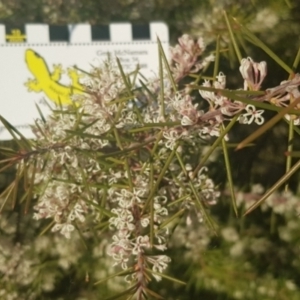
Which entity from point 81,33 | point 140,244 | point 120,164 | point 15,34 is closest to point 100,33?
point 81,33

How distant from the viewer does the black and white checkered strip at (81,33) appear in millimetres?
819

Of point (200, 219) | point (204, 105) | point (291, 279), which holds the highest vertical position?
point (204, 105)

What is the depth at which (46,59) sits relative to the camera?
0.83 metres

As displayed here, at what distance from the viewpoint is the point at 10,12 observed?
0.82 meters

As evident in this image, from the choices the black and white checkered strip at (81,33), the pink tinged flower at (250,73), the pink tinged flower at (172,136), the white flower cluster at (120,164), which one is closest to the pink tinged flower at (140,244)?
the white flower cluster at (120,164)

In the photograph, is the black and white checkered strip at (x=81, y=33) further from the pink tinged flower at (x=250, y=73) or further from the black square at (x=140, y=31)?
the pink tinged flower at (x=250, y=73)

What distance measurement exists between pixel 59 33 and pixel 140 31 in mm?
127

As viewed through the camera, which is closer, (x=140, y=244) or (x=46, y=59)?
(x=140, y=244)

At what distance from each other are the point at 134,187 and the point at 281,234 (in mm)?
304

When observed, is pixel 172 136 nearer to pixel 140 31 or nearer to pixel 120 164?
pixel 120 164

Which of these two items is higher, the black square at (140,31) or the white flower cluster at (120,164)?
the black square at (140,31)

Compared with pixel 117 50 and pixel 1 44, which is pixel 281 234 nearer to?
pixel 117 50

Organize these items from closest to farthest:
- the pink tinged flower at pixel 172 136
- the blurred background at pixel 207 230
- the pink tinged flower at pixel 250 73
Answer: the pink tinged flower at pixel 250 73, the pink tinged flower at pixel 172 136, the blurred background at pixel 207 230

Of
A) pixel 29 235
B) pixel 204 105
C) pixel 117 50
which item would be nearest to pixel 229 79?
pixel 204 105
